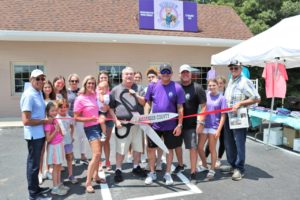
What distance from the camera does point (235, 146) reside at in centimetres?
474

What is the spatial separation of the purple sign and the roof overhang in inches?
36.5

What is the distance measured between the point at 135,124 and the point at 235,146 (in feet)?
5.87

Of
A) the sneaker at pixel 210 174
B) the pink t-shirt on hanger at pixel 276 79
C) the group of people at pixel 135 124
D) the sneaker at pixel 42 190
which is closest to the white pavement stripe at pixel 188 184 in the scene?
the group of people at pixel 135 124

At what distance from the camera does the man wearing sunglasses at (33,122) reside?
3490 millimetres

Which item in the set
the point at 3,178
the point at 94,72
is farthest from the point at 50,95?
the point at 94,72

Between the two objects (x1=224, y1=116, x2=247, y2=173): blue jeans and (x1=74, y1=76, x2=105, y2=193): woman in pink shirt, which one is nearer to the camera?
(x1=74, y1=76, x2=105, y2=193): woman in pink shirt

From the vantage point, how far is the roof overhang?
9.97 m

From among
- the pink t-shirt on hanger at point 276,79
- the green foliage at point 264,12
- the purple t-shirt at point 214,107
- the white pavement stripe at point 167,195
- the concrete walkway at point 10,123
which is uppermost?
the green foliage at point 264,12

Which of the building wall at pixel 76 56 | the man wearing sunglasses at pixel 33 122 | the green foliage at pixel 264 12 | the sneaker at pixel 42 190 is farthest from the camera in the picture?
the green foliage at pixel 264 12

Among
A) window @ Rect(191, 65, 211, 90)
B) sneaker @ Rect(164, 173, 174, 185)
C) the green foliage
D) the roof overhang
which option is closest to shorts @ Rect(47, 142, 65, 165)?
sneaker @ Rect(164, 173, 174, 185)

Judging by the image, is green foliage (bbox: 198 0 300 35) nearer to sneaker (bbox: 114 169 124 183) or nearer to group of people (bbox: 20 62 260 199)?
group of people (bbox: 20 62 260 199)

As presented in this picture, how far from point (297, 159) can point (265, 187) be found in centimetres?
195

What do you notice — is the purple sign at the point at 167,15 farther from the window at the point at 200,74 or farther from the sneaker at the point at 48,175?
the sneaker at the point at 48,175

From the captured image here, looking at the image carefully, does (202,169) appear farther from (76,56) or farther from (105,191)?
(76,56)
